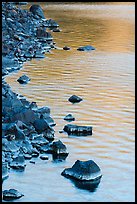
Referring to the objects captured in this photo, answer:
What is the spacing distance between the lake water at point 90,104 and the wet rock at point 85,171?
0.15m

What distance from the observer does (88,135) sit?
576 inches

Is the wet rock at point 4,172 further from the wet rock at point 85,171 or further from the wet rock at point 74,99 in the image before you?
the wet rock at point 74,99

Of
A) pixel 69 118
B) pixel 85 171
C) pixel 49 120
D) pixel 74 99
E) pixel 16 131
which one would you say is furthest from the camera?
pixel 74 99

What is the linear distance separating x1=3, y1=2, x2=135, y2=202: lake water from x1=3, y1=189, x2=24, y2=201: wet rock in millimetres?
100

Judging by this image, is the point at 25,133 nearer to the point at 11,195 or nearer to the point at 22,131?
the point at 22,131

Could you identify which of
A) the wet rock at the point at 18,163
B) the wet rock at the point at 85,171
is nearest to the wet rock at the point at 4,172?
the wet rock at the point at 18,163

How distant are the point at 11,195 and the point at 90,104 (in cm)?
725

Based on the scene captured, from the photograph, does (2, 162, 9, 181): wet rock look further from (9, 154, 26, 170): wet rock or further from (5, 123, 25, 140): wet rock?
(5, 123, 25, 140): wet rock

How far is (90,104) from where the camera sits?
17.7m

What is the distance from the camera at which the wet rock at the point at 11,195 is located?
10.7 m

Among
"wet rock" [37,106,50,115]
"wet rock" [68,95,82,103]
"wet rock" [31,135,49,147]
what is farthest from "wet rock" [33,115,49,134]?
"wet rock" [68,95,82,103]

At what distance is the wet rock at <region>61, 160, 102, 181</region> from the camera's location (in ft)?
38.6

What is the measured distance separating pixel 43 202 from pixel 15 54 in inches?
611

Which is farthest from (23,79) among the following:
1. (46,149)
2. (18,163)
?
(18,163)
